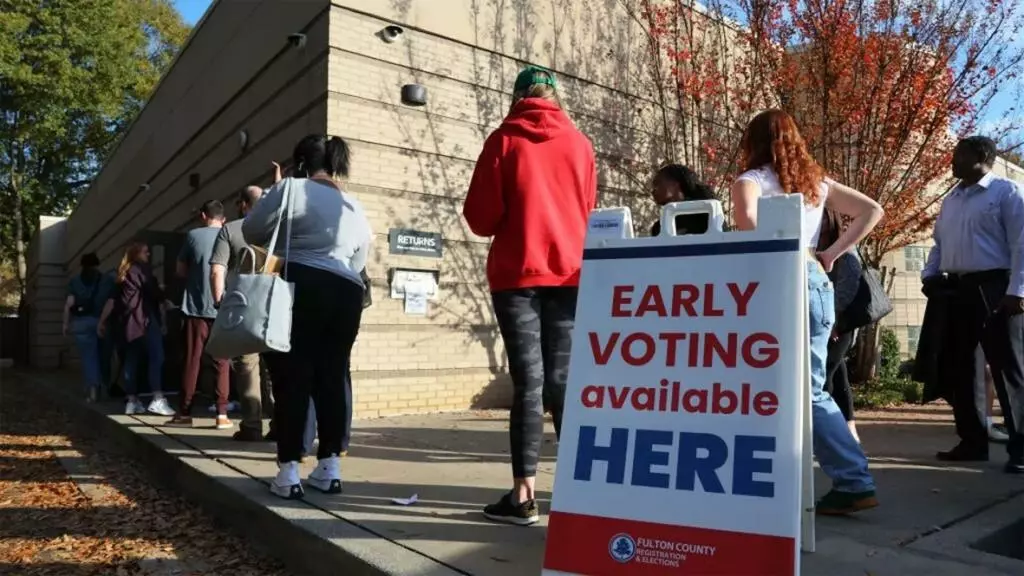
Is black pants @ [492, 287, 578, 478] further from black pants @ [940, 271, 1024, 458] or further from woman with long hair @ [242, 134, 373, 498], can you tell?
black pants @ [940, 271, 1024, 458]

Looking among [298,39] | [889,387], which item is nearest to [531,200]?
[298,39]

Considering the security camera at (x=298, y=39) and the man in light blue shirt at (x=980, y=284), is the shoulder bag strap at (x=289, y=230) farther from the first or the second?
the security camera at (x=298, y=39)

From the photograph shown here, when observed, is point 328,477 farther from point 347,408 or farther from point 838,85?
point 838,85

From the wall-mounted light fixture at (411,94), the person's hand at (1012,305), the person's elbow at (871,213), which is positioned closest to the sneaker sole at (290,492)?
the person's elbow at (871,213)

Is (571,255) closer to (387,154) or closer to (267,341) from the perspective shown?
(267,341)

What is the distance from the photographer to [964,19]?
27.3ft

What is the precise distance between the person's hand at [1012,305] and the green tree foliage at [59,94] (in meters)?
24.5

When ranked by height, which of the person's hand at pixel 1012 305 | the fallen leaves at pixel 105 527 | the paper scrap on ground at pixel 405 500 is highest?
the person's hand at pixel 1012 305

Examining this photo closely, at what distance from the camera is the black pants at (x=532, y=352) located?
3.32 meters

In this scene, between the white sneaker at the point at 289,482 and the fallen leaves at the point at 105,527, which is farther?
the white sneaker at the point at 289,482

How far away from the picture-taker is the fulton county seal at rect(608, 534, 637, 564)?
7.68 ft

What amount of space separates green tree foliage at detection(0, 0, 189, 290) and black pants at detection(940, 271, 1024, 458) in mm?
24253

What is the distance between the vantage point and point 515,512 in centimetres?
336

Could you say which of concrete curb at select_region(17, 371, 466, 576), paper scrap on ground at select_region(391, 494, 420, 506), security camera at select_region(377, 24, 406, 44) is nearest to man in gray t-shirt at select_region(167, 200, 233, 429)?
concrete curb at select_region(17, 371, 466, 576)
